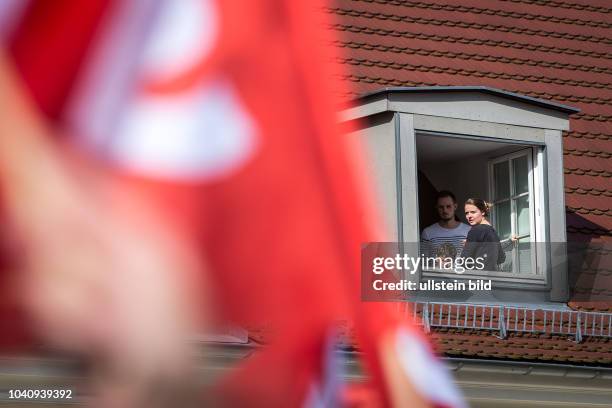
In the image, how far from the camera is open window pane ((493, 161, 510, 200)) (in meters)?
10.7

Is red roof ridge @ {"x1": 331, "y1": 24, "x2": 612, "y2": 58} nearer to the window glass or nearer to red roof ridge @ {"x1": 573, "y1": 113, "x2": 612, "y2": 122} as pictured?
red roof ridge @ {"x1": 573, "y1": 113, "x2": 612, "y2": 122}

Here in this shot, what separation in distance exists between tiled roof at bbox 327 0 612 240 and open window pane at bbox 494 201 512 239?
1.46 feet

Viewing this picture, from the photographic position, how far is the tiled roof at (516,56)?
10.5m

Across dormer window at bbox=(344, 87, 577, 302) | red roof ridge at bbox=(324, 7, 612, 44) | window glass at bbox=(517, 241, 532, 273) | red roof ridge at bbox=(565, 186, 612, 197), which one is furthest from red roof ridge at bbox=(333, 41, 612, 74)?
window glass at bbox=(517, 241, 532, 273)

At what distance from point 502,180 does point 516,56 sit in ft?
3.14

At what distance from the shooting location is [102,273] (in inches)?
63.6

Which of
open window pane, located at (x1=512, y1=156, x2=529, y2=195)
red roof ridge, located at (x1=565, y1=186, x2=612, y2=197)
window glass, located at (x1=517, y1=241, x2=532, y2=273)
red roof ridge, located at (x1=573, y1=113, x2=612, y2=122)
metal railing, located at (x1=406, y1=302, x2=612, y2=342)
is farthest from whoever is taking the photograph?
red roof ridge, located at (x1=573, y1=113, x2=612, y2=122)

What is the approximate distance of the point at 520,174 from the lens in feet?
35.1

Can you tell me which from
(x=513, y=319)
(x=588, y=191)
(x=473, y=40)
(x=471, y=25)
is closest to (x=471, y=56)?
(x=473, y=40)

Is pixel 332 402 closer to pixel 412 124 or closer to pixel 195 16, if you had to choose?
pixel 195 16

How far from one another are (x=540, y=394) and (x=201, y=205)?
8.06m

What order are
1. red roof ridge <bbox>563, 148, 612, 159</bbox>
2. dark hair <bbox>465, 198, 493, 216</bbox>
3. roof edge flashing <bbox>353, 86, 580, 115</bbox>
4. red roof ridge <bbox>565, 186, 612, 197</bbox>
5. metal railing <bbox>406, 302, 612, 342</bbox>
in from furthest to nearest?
red roof ridge <bbox>563, 148, 612, 159</bbox> < red roof ridge <bbox>565, 186, 612, 197</bbox> < roof edge flashing <bbox>353, 86, 580, 115</bbox> < dark hair <bbox>465, 198, 493, 216</bbox> < metal railing <bbox>406, 302, 612, 342</bbox>

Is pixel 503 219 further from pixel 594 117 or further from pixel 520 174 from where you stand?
pixel 594 117

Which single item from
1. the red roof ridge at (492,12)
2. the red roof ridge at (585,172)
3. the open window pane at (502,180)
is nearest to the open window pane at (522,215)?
the open window pane at (502,180)
